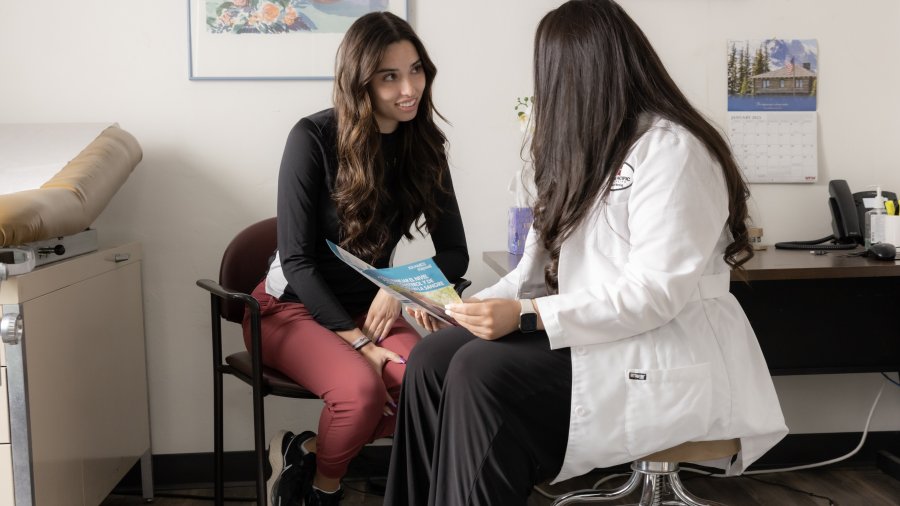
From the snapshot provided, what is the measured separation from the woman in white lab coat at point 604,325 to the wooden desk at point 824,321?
2.71ft

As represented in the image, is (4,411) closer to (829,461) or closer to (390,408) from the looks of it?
(390,408)

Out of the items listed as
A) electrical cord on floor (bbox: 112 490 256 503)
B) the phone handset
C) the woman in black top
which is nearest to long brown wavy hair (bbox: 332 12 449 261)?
the woman in black top

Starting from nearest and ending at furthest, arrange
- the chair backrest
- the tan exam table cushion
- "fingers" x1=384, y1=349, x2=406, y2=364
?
1. the tan exam table cushion
2. "fingers" x1=384, y1=349, x2=406, y2=364
3. the chair backrest

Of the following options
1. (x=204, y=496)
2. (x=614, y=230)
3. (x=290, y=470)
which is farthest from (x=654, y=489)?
(x=204, y=496)

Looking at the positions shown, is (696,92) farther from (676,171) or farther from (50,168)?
(50,168)

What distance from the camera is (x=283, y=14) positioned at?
2.57 meters

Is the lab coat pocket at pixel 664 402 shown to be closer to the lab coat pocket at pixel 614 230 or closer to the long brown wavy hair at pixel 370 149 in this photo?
the lab coat pocket at pixel 614 230

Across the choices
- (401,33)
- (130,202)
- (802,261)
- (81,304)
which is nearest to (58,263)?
(81,304)

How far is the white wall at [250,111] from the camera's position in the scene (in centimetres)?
256

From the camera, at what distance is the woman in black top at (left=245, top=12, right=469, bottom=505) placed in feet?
6.42

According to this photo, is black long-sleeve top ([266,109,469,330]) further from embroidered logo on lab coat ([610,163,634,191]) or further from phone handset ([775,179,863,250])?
phone handset ([775,179,863,250])

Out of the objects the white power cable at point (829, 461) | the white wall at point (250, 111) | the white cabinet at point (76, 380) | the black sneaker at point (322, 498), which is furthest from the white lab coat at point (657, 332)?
the white power cable at point (829, 461)

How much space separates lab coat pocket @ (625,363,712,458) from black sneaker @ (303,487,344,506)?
2.59 feet

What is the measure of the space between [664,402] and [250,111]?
5.45ft
